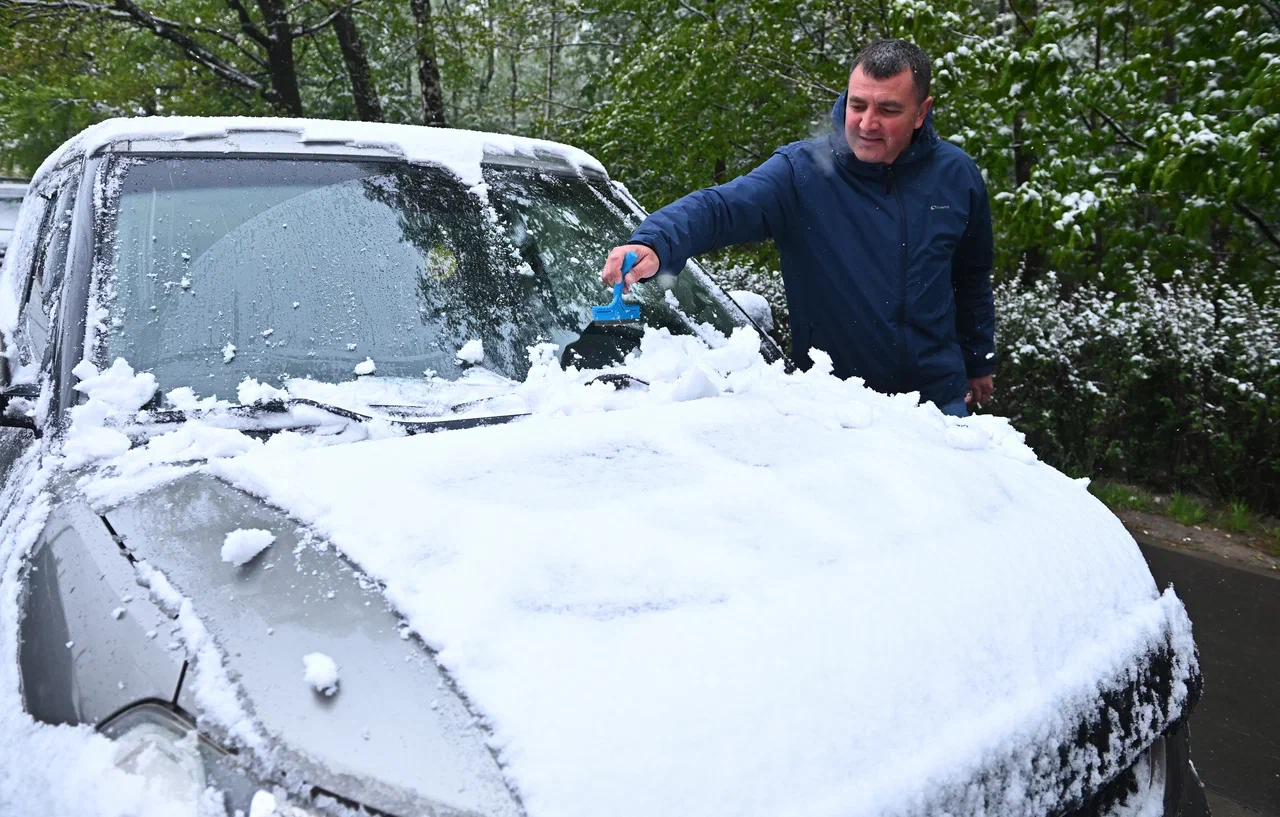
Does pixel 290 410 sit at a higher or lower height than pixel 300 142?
lower

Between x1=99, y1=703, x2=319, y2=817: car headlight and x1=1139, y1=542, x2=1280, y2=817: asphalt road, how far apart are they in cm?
285

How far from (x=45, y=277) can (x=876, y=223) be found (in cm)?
223

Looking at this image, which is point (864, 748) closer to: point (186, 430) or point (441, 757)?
point (441, 757)

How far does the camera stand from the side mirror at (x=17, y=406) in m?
1.86

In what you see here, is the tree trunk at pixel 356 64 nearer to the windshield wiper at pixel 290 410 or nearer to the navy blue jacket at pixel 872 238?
the navy blue jacket at pixel 872 238

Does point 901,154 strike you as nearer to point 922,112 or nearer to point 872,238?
point 922,112

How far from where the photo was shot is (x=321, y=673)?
1.21m

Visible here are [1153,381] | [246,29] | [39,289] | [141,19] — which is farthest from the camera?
[246,29]

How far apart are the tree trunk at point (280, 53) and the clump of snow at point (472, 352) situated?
9.45 meters

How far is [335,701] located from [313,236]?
1404mm

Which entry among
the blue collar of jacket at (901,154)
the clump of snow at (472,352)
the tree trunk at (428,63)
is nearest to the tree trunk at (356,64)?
the tree trunk at (428,63)

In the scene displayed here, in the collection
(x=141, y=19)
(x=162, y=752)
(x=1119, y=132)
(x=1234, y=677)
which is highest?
(x=141, y=19)

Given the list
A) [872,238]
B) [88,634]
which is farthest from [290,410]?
[872,238]

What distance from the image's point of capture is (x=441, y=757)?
114 centimetres
